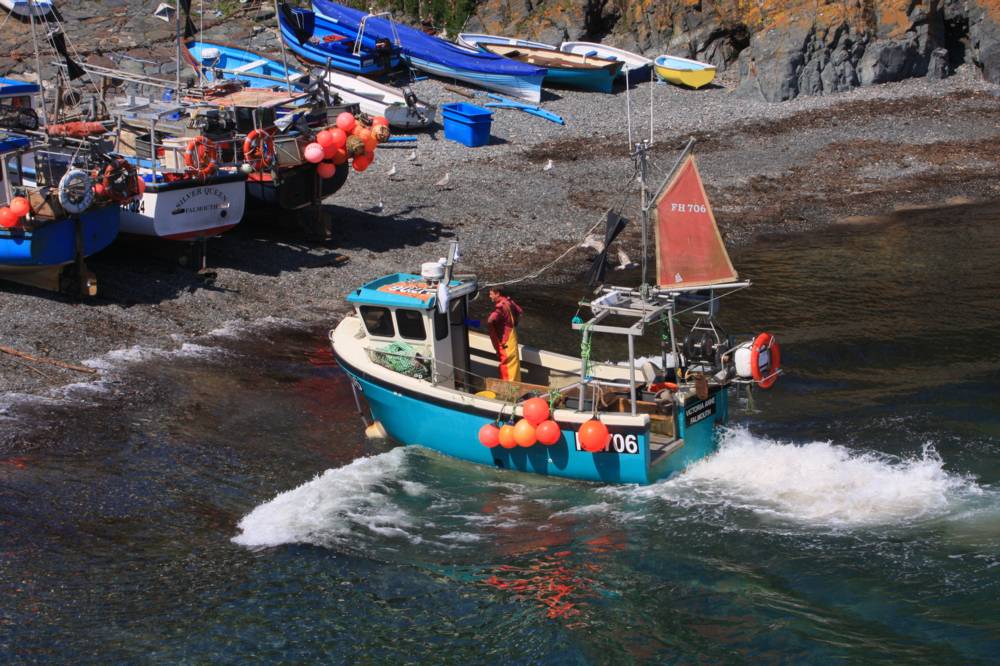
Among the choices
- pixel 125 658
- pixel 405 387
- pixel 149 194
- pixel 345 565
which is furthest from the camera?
pixel 149 194

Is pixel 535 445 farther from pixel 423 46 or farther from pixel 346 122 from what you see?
pixel 423 46

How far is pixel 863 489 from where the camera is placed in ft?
44.6

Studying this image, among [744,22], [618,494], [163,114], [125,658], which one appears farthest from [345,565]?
[744,22]

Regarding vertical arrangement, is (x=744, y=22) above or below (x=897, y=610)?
above

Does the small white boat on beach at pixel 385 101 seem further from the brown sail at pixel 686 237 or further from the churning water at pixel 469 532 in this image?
the brown sail at pixel 686 237

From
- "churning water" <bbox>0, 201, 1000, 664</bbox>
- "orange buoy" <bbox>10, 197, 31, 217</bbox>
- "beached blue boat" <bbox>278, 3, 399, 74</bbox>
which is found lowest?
"churning water" <bbox>0, 201, 1000, 664</bbox>

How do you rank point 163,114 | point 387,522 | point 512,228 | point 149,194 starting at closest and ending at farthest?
point 387,522 → point 149,194 → point 163,114 → point 512,228

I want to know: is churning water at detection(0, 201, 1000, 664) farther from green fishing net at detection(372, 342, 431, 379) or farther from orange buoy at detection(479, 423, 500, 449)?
green fishing net at detection(372, 342, 431, 379)

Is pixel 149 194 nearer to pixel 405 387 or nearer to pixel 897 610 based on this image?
pixel 405 387

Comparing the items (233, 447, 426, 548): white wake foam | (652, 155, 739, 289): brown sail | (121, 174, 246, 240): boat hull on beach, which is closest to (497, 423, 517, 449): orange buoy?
(233, 447, 426, 548): white wake foam

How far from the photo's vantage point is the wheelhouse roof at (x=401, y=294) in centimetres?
1519

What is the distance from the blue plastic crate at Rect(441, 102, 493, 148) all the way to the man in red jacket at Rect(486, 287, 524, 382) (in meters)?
15.4

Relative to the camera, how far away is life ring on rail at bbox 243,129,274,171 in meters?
22.2

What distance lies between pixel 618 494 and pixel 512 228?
12.3m
